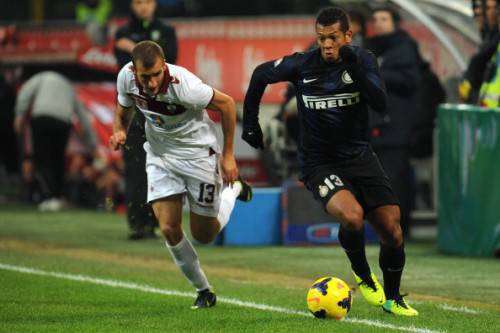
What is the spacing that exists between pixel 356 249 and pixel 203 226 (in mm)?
1247

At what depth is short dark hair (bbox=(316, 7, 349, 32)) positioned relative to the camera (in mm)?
9609

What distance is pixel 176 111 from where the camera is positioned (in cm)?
1017

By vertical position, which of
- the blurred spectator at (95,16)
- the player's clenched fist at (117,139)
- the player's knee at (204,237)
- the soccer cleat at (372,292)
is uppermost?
the player's clenched fist at (117,139)

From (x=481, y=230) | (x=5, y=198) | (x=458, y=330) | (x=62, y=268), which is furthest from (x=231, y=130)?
(x=5, y=198)

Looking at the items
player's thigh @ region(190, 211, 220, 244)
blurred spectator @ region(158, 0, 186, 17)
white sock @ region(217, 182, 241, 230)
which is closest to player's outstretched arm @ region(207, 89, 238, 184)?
player's thigh @ region(190, 211, 220, 244)

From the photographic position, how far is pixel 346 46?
9.59 metres

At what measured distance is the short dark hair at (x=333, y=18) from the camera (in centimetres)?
961

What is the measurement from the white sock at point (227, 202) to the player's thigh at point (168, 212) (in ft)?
1.68

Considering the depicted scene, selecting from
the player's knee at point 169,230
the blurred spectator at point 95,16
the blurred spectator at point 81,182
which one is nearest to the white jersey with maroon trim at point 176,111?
the player's knee at point 169,230

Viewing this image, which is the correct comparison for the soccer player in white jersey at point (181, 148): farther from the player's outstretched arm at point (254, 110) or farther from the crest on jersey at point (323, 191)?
the crest on jersey at point (323, 191)

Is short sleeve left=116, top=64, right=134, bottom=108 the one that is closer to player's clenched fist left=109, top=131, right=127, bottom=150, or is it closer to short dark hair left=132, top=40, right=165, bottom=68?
player's clenched fist left=109, top=131, right=127, bottom=150

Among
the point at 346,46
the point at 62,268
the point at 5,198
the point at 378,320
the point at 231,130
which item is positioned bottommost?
the point at 5,198

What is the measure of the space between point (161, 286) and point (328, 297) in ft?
8.13

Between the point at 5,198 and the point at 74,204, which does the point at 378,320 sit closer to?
the point at 74,204
